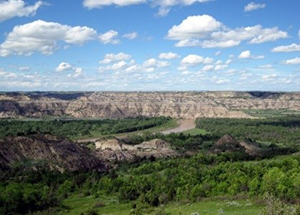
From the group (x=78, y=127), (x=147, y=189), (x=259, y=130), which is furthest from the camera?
(x=78, y=127)

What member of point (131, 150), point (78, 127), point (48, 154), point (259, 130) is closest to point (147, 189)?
→ point (48, 154)

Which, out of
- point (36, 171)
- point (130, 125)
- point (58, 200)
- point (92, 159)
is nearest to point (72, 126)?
point (130, 125)

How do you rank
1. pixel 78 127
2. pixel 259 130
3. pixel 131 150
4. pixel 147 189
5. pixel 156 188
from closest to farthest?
pixel 156 188 → pixel 147 189 → pixel 131 150 → pixel 259 130 → pixel 78 127

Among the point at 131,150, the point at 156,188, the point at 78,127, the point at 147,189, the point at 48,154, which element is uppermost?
the point at 48,154

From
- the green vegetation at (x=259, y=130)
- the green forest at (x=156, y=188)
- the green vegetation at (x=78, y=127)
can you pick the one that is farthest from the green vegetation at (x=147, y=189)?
the green vegetation at (x=78, y=127)

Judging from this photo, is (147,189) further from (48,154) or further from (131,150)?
(131,150)

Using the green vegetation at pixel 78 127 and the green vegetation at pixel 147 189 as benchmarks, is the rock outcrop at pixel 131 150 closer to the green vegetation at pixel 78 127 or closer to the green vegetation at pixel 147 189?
the green vegetation at pixel 147 189

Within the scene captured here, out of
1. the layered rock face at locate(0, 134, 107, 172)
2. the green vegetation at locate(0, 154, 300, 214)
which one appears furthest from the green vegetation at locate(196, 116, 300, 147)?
the green vegetation at locate(0, 154, 300, 214)

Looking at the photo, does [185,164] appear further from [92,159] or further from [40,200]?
[40,200]
